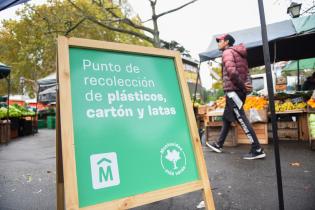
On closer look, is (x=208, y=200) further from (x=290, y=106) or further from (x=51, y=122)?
(x=51, y=122)

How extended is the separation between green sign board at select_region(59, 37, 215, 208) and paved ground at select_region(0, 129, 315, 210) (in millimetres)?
956

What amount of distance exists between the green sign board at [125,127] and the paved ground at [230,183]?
96cm

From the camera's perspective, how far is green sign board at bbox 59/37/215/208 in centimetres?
187

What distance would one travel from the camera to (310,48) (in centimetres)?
858

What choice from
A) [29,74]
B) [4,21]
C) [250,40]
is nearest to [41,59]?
[29,74]

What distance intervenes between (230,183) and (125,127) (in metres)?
2.08

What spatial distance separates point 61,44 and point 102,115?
23.5 inches

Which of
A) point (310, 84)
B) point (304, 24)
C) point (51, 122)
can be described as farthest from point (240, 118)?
point (51, 122)

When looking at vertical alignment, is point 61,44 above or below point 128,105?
above

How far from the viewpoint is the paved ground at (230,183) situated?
2893 millimetres

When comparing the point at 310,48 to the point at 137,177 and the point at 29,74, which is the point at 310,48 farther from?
the point at 29,74

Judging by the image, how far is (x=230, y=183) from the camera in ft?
11.7

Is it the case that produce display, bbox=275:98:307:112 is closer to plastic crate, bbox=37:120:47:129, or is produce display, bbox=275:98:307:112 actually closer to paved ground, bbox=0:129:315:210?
paved ground, bbox=0:129:315:210

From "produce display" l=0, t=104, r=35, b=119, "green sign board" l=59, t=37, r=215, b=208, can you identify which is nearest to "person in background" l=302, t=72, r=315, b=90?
"green sign board" l=59, t=37, r=215, b=208
